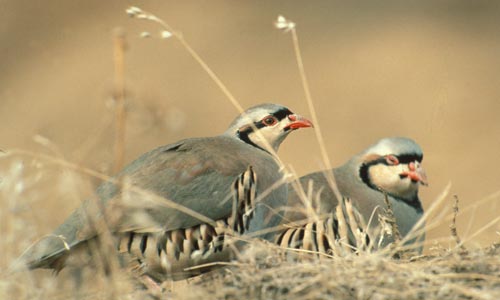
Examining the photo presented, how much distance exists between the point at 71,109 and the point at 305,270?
8371mm

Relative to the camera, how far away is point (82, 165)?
405 cm

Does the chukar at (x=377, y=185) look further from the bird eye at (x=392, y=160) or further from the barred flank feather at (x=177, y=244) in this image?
the barred flank feather at (x=177, y=244)

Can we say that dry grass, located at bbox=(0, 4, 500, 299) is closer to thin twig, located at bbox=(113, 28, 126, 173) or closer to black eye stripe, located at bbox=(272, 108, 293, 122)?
thin twig, located at bbox=(113, 28, 126, 173)

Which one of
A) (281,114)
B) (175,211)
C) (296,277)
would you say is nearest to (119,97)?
(296,277)

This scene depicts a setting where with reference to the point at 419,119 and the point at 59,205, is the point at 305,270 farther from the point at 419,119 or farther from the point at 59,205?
the point at 419,119

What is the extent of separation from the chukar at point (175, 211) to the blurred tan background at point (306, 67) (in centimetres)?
488

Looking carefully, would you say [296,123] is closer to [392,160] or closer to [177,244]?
[392,160]

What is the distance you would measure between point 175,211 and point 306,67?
780cm

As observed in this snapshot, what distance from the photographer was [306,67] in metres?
12.4

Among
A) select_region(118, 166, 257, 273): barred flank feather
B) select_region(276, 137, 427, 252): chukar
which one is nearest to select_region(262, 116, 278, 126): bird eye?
select_region(276, 137, 427, 252): chukar

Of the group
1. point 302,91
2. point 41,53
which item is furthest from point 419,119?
point 41,53

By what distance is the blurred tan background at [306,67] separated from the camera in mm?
10844

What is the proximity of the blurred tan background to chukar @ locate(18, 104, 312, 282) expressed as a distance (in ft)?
16.0

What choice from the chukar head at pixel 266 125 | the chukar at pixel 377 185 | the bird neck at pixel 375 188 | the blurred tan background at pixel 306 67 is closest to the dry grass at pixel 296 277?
the chukar at pixel 377 185
